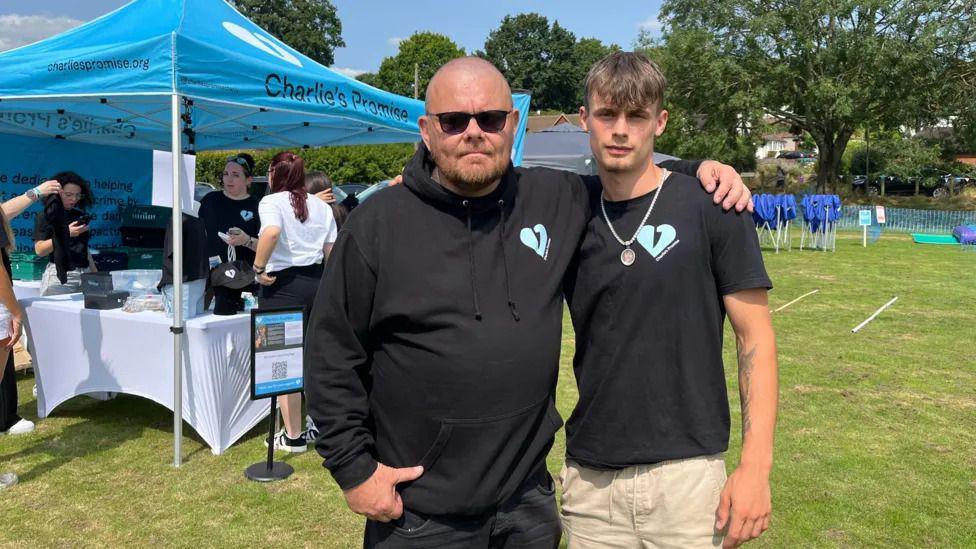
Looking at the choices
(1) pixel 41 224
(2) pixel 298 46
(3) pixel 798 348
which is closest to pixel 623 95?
(1) pixel 41 224

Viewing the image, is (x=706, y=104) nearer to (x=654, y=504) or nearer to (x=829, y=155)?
(x=829, y=155)

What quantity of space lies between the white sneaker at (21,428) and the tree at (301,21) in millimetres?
64806

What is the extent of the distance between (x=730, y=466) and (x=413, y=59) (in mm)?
68414

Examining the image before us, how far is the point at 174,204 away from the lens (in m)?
4.18

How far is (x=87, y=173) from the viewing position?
25.0 ft

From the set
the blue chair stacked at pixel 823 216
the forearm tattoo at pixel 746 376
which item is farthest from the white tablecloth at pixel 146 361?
the blue chair stacked at pixel 823 216

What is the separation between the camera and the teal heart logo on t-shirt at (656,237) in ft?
5.68

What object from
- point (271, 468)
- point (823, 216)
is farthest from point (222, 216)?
point (823, 216)

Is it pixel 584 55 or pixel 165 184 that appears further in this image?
pixel 584 55

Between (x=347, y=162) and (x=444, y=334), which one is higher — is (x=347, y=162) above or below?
above

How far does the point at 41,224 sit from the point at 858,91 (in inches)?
1228

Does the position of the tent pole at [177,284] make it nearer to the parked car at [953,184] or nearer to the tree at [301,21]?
the parked car at [953,184]

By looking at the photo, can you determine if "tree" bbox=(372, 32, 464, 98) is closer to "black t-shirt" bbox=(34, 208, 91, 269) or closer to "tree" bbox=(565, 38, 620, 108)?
"tree" bbox=(565, 38, 620, 108)

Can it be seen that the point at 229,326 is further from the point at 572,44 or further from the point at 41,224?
the point at 572,44
